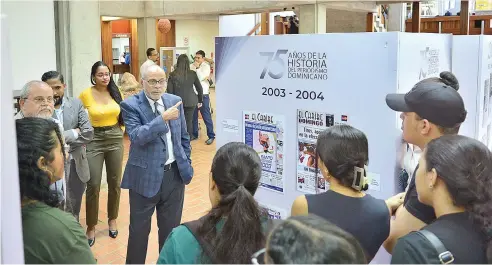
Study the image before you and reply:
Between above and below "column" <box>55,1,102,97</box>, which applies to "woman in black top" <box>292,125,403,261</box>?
below

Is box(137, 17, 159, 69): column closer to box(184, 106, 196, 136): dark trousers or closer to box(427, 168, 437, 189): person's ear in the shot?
box(184, 106, 196, 136): dark trousers

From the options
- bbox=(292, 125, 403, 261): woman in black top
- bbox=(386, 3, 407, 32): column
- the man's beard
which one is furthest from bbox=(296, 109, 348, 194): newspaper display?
bbox=(386, 3, 407, 32): column

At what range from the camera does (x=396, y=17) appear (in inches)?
389

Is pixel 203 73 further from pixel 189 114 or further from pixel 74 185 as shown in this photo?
pixel 74 185

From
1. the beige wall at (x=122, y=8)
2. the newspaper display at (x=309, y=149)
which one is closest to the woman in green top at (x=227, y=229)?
the newspaper display at (x=309, y=149)

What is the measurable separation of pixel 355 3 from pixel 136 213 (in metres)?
5.82

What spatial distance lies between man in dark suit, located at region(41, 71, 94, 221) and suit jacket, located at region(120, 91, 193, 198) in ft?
2.22

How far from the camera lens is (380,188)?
2250 millimetres

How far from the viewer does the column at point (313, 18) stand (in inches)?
273

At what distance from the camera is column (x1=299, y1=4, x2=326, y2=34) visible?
6.94 metres

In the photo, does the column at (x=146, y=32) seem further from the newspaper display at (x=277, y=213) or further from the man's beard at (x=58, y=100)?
A: the newspaper display at (x=277, y=213)

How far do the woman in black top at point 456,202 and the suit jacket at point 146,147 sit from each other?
180 centimetres

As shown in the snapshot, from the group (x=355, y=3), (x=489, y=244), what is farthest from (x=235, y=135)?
(x=355, y=3)

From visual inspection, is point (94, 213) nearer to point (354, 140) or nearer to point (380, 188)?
point (380, 188)
